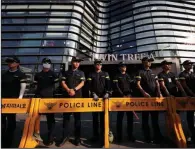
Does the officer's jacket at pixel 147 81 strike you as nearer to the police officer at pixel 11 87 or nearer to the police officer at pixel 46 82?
the police officer at pixel 46 82

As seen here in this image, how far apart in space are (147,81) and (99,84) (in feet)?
3.99

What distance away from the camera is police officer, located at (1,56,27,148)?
16.8 ft

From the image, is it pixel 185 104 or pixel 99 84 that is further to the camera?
pixel 99 84

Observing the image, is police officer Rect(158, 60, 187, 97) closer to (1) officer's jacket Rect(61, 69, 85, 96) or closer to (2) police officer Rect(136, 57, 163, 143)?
(2) police officer Rect(136, 57, 163, 143)

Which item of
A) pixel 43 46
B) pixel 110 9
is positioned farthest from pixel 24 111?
pixel 110 9

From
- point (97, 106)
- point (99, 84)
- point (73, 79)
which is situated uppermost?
point (73, 79)

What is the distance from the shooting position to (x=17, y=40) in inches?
1671

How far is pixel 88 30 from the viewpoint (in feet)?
166

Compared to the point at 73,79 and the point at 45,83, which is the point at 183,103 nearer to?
the point at 73,79

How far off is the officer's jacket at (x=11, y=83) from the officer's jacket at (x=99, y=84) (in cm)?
158

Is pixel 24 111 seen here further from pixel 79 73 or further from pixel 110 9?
Result: pixel 110 9

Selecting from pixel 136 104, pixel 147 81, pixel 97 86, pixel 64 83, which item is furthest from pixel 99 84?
pixel 147 81

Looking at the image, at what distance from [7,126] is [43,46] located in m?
37.3

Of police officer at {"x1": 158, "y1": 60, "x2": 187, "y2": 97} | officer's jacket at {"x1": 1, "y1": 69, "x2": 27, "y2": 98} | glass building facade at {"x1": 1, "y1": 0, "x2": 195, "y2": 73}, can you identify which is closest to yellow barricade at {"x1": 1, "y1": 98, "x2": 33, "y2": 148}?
officer's jacket at {"x1": 1, "y1": 69, "x2": 27, "y2": 98}
